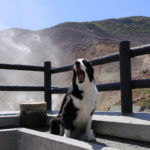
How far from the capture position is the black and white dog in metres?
Answer: 3.08

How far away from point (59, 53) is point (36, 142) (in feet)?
94.0

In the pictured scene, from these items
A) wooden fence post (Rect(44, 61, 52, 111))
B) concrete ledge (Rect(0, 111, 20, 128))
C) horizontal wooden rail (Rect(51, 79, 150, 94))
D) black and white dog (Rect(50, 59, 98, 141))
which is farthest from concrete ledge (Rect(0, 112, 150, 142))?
wooden fence post (Rect(44, 61, 52, 111))

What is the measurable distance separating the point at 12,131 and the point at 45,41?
3392 cm

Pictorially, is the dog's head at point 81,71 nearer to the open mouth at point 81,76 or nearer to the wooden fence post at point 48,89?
the open mouth at point 81,76

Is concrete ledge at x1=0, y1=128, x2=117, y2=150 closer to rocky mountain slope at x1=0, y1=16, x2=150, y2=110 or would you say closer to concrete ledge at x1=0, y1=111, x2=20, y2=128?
concrete ledge at x1=0, y1=111, x2=20, y2=128

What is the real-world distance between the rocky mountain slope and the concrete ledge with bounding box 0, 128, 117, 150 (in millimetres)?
11506

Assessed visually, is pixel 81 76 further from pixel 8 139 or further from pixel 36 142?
pixel 8 139

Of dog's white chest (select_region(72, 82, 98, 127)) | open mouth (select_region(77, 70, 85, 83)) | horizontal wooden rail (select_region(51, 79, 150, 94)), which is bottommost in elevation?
dog's white chest (select_region(72, 82, 98, 127))

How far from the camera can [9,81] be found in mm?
25656

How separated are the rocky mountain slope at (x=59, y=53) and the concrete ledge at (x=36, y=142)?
453 inches

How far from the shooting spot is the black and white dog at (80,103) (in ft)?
10.1

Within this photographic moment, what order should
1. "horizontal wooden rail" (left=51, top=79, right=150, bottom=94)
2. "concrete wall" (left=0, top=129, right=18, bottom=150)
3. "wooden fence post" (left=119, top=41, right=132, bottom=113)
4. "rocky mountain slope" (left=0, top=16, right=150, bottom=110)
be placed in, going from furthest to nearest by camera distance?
"rocky mountain slope" (left=0, top=16, right=150, bottom=110) < "wooden fence post" (left=119, top=41, right=132, bottom=113) < "horizontal wooden rail" (left=51, top=79, right=150, bottom=94) < "concrete wall" (left=0, top=129, right=18, bottom=150)

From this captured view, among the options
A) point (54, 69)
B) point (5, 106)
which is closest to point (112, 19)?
point (5, 106)

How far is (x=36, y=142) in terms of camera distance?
3025mm
